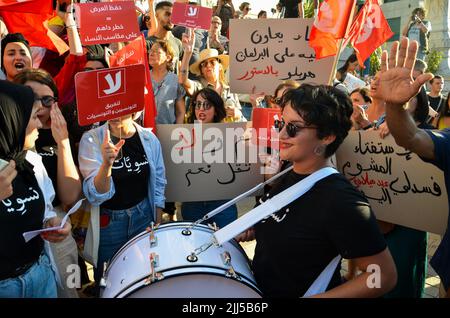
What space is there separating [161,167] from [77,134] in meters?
0.74

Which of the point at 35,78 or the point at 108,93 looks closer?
the point at 35,78

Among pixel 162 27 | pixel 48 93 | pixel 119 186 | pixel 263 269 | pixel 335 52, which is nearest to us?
pixel 263 269

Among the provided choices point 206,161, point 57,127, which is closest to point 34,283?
point 57,127

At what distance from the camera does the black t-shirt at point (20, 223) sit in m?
1.82

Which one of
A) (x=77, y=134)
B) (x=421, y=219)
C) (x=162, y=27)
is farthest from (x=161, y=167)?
(x=162, y=27)

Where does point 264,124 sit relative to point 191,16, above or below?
below

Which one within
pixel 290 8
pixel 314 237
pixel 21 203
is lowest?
pixel 314 237

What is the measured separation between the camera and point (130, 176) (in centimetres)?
291

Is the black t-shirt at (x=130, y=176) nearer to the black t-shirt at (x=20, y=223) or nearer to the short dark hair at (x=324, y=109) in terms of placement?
the black t-shirt at (x=20, y=223)

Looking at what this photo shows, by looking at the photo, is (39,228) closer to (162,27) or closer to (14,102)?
(14,102)

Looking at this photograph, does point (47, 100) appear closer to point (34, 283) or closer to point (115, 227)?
point (115, 227)

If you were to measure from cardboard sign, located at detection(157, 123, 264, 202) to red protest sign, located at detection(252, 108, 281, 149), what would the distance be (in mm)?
104

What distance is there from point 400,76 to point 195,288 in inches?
58.2
